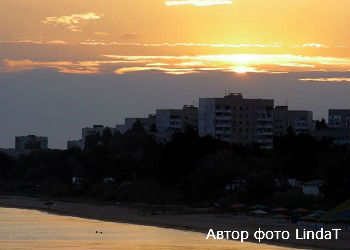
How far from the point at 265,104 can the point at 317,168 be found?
2666 inches

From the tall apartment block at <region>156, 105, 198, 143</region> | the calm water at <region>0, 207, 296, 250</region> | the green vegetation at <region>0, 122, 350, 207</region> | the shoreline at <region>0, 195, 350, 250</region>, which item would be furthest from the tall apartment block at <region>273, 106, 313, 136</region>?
the calm water at <region>0, 207, 296, 250</region>

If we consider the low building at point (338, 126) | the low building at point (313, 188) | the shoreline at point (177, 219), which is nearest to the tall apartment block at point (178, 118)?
the low building at point (338, 126)

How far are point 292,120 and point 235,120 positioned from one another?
18.4 m

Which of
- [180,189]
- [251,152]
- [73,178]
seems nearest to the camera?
[180,189]

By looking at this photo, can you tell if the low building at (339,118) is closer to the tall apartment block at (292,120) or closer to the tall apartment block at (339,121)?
the tall apartment block at (339,121)

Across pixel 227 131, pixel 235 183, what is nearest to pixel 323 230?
pixel 235 183

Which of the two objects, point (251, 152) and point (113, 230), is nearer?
point (113, 230)

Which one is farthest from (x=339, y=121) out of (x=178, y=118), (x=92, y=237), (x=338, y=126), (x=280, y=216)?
(x=92, y=237)

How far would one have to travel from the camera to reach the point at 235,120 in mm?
143875

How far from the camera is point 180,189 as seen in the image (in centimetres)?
8619

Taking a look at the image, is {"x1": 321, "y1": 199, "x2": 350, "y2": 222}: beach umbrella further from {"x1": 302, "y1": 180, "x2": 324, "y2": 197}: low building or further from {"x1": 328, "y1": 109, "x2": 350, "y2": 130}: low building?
{"x1": 328, "y1": 109, "x2": 350, "y2": 130}: low building

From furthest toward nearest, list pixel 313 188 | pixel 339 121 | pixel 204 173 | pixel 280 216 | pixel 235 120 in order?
1. pixel 339 121
2. pixel 235 120
3. pixel 204 173
4. pixel 313 188
5. pixel 280 216

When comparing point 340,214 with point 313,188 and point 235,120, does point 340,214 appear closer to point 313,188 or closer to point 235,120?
point 313,188

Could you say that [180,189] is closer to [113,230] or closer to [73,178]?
[113,230]
